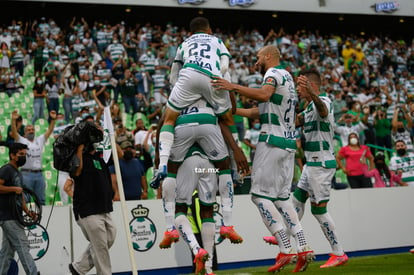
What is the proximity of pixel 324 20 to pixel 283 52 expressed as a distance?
947cm

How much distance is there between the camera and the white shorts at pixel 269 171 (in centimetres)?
915

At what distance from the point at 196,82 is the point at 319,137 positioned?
122 inches

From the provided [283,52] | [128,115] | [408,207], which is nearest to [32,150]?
[128,115]

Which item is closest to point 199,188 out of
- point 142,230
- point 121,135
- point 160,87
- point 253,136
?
point 142,230

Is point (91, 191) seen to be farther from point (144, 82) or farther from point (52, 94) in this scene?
point (144, 82)

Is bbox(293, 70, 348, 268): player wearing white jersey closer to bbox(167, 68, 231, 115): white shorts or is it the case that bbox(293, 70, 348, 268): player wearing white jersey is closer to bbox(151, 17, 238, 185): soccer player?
bbox(151, 17, 238, 185): soccer player

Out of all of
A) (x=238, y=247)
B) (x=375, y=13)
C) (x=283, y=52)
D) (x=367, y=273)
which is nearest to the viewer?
(x=367, y=273)

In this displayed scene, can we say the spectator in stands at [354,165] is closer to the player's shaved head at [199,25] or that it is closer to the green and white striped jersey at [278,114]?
the green and white striped jersey at [278,114]

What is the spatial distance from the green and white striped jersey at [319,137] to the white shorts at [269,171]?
1.37 meters

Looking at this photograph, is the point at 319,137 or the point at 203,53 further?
the point at 319,137

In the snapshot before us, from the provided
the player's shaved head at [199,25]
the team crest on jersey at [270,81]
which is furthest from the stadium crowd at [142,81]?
the player's shaved head at [199,25]

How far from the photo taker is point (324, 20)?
4103 cm

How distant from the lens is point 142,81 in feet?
84.0

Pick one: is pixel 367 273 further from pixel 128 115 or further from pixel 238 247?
pixel 128 115
